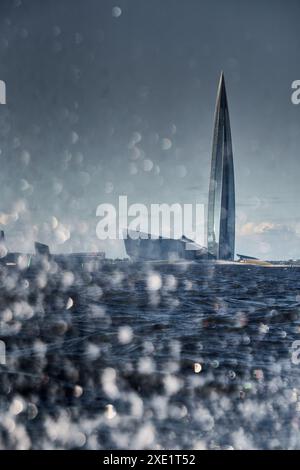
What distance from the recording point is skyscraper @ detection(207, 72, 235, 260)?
17088 centimetres

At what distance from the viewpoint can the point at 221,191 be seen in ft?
559

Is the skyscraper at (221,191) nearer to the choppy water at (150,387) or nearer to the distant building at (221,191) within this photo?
the distant building at (221,191)

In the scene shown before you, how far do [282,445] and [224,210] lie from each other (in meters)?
166

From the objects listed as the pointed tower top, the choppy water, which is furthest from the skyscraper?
the choppy water

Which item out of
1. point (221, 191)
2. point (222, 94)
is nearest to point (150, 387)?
point (221, 191)

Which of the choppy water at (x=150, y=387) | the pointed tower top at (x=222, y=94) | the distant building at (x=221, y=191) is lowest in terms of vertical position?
the choppy water at (x=150, y=387)

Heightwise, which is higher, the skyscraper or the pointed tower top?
the pointed tower top

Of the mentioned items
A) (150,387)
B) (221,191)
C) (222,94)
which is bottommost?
(150,387)

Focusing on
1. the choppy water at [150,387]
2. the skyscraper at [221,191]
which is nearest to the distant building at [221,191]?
the skyscraper at [221,191]

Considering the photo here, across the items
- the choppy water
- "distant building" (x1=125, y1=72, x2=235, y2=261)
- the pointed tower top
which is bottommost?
the choppy water

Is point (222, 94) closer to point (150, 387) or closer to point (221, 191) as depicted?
point (221, 191)

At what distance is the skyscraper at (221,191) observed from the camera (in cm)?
17088

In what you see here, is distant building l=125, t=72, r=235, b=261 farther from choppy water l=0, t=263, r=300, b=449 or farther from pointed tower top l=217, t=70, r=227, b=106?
choppy water l=0, t=263, r=300, b=449
